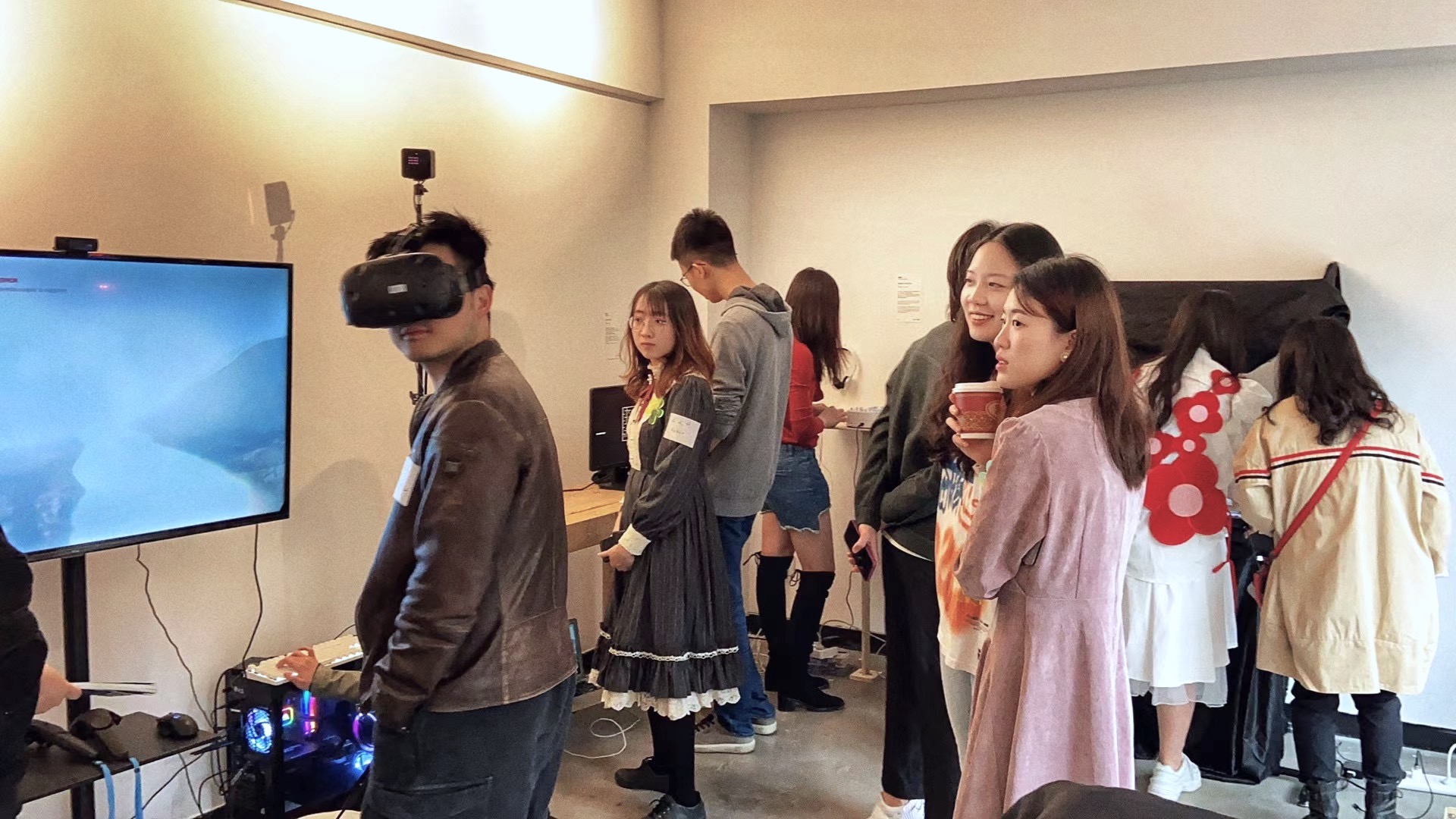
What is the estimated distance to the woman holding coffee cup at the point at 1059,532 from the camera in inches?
70.6

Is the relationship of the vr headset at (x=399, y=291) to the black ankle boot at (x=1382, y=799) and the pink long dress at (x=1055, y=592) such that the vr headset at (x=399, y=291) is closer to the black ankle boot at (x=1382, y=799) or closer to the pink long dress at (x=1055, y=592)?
the pink long dress at (x=1055, y=592)

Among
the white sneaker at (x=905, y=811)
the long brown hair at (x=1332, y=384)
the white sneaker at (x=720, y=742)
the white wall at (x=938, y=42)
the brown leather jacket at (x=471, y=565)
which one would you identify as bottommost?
the white sneaker at (x=720, y=742)

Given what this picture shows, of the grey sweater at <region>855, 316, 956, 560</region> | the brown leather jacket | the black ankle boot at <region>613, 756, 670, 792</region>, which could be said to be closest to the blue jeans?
the black ankle boot at <region>613, 756, 670, 792</region>

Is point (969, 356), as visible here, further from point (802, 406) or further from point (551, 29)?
point (551, 29)

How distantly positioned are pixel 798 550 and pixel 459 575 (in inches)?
101

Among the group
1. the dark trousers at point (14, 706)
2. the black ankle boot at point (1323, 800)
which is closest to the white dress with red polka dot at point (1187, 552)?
the black ankle boot at point (1323, 800)

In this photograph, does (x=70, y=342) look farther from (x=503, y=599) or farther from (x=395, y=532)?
(x=503, y=599)

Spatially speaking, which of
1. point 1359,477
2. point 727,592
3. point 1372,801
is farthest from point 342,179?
point 1372,801

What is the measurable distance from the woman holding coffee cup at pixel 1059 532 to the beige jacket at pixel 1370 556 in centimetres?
139

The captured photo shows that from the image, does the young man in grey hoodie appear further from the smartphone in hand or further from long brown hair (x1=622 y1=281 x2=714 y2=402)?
the smartphone in hand

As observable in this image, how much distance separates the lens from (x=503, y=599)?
1.75 metres

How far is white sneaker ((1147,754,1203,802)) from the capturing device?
320cm

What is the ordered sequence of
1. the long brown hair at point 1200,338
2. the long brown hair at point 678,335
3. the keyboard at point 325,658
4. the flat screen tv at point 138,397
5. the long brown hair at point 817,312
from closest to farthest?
the flat screen tv at point 138,397
the keyboard at point 325,658
the long brown hair at point 678,335
the long brown hair at point 1200,338
the long brown hair at point 817,312

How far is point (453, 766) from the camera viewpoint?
173 centimetres
